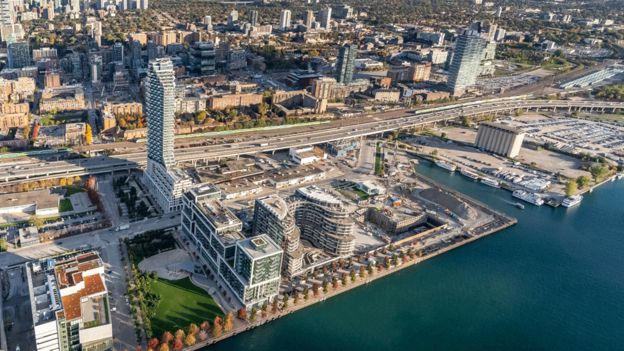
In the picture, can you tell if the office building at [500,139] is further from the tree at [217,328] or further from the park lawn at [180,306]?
the tree at [217,328]

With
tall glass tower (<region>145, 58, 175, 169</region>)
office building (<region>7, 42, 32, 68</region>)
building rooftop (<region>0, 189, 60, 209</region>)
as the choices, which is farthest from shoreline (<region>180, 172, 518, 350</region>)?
office building (<region>7, 42, 32, 68</region>)

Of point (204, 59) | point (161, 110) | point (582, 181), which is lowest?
point (582, 181)

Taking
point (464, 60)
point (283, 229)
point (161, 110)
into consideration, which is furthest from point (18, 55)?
point (464, 60)

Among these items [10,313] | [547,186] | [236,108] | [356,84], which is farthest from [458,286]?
[356,84]

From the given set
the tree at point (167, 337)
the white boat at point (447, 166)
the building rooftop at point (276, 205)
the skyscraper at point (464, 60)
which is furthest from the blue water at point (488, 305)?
the skyscraper at point (464, 60)

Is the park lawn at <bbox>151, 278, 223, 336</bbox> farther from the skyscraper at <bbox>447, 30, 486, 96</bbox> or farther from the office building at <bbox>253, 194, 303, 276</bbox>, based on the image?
the skyscraper at <bbox>447, 30, 486, 96</bbox>

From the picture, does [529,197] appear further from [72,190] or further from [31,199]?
[31,199]
